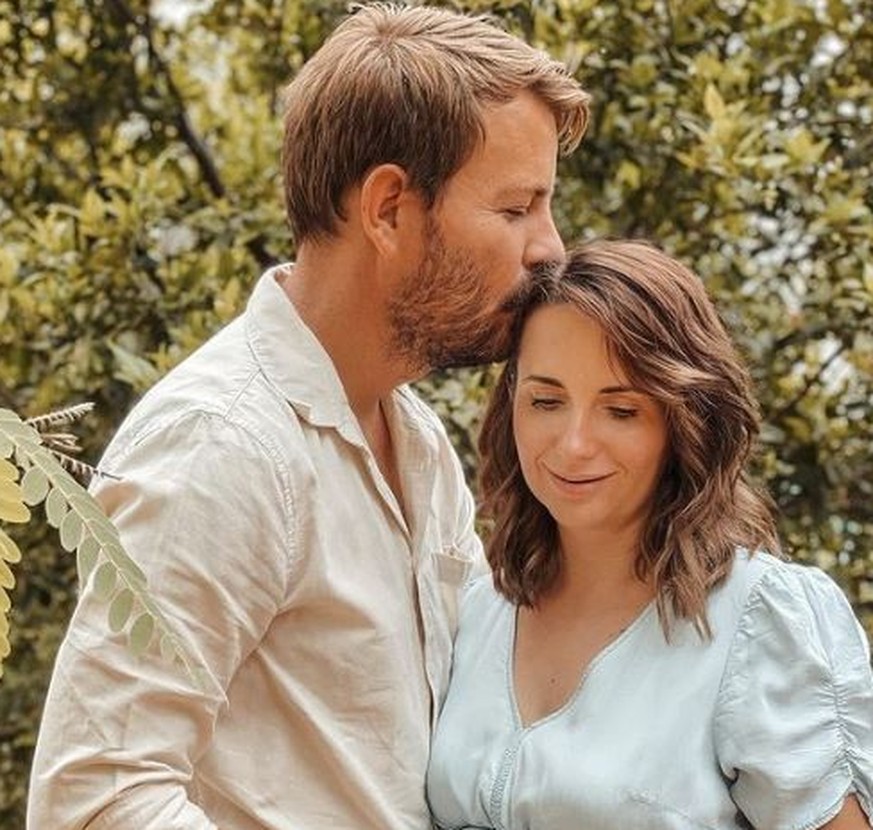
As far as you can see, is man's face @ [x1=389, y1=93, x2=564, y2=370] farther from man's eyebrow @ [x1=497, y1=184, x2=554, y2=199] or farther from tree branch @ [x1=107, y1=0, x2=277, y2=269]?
tree branch @ [x1=107, y1=0, x2=277, y2=269]

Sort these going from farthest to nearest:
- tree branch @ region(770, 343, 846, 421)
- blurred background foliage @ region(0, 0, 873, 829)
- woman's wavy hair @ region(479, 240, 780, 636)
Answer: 1. tree branch @ region(770, 343, 846, 421)
2. blurred background foliage @ region(0, 0, 873, 829)
3. woman's wavy hair @ region(479, 240, 780, 636)

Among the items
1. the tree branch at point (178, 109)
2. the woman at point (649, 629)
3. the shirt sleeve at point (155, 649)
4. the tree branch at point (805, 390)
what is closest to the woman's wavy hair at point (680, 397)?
the woman at point (649, 629)

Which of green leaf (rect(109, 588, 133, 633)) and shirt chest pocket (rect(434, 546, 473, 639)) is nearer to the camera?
green leaf (rect(109, 588, 133, 633))

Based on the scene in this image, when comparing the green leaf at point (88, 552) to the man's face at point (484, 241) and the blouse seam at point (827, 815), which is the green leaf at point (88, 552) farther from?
the blouse seam at point (827, 815)

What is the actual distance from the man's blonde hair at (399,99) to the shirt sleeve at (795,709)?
65 cm

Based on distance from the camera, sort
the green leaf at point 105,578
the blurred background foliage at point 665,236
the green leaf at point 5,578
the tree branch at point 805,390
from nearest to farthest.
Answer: the green leaf at point 5,578, the green leaf at point 105,578, the blurred background foliage at point 665,236, the tree branch at point 805,390

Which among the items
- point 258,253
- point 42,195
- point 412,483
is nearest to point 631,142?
point 258,253

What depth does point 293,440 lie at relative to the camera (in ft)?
7.63

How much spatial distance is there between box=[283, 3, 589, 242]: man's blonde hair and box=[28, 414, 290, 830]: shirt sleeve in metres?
0.39

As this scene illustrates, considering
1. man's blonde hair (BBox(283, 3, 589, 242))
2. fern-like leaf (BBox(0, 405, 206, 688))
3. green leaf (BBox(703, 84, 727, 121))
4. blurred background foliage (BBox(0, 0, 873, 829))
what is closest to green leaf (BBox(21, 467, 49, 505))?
fern-like leaf (BBox(0, 405, 206, 688))

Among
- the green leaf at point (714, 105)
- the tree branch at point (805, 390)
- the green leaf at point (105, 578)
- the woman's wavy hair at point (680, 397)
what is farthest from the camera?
the tree branch at point (805, 390)

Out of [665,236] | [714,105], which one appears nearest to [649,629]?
[714,105]

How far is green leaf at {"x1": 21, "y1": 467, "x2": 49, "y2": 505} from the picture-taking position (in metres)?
1.42

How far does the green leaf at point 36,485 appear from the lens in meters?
1.42
